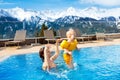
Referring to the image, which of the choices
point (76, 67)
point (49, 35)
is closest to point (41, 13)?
point (49, 35)

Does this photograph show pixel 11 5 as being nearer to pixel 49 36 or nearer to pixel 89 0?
pixel 89 0

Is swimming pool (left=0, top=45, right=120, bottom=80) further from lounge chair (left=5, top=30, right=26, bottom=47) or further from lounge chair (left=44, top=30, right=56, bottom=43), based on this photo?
lounge chair (left=5, top=30, right=26, bottom=47)

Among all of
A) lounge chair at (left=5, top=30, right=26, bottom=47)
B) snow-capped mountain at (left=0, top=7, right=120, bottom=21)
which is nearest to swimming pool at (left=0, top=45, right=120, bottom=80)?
lounge chair at (left=5, top=30, right=26, bottom=47)

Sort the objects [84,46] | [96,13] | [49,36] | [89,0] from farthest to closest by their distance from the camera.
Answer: [96,13], [89,0], [49,36], [84,46]

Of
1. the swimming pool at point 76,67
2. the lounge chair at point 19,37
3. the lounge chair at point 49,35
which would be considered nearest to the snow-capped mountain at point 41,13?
the lounge chair at point 49,35

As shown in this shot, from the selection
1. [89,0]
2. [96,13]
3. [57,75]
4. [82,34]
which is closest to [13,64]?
[57,75]

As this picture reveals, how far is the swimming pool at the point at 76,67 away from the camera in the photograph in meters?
9.31

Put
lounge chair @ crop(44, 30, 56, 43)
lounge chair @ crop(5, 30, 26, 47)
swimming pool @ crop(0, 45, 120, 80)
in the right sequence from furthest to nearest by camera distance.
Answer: lounge chair @ crop(44, 30, 56, 43) → lounge chair @ crop(5, 30, 26, 47) → swimming pool @ crop(0, 45, 120, 80)

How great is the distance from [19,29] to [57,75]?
27.9 feet

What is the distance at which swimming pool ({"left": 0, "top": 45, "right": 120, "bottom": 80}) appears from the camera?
931cm

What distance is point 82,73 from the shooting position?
386 inches

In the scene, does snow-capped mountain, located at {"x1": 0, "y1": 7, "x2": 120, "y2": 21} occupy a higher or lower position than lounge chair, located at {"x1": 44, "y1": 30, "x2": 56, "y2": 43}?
higher

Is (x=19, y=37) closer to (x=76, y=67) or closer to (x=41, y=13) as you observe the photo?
(x=76, y=67)

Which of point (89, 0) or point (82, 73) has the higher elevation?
point (89, 0)
